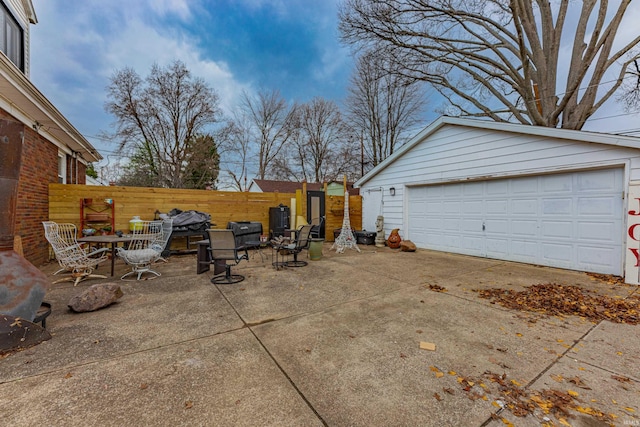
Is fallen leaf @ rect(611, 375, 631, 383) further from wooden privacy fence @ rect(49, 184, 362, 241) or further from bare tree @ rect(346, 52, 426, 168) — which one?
bare tree @ rect(346, 52, 426, 168)

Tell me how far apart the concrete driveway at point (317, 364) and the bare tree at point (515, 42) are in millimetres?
7615

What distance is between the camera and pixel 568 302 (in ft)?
11.6

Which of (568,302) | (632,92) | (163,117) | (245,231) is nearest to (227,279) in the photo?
(245,231)

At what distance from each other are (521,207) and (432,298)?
13.8ft

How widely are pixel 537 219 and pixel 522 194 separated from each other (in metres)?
0.66

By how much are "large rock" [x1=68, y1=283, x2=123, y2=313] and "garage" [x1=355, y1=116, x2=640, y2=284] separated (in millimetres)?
7788

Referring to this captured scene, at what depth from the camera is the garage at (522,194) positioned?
485cm

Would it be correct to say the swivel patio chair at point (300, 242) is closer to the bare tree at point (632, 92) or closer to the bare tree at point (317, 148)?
the bare tree at point (632, 92)

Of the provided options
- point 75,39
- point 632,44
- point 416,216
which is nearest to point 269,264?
point 416,216

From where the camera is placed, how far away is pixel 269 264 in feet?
20.3

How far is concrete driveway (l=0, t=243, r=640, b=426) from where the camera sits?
1616mm

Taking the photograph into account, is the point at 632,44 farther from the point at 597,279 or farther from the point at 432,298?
the point at 432,298

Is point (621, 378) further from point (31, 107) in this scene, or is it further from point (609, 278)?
point (31, 107)

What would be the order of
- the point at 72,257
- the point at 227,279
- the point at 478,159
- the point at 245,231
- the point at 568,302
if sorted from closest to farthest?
the point at 568,302
the point at 72,257
the point at 227,279
the point at 478,159
the point at 245,231
